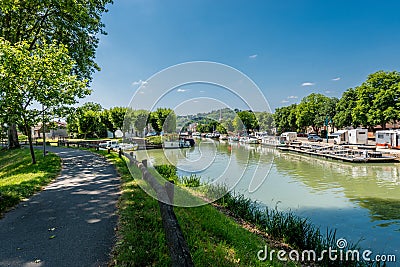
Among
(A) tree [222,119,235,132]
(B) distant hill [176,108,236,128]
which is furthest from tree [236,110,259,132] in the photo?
(A) tree [222,119,235,132]

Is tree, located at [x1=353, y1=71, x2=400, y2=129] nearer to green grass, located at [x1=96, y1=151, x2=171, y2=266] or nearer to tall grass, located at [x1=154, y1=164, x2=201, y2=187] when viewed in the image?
tall grass, located at [x1=154, y1=164, x2=201, y2=187]

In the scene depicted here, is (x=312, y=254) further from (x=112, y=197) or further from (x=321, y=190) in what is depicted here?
(x=321, y=190)

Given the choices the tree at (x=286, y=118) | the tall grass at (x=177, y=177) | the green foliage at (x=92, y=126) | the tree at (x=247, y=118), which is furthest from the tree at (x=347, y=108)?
the green foliage at (x=92, y=126)

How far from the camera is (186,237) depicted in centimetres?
483

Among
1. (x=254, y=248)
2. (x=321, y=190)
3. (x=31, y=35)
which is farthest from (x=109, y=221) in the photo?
(x=31, y=35)

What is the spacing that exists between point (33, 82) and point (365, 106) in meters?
45.9

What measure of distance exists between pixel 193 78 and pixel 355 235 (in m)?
7.27

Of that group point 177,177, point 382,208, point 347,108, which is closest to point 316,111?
point 347,108

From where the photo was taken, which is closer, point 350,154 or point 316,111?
point 350,154

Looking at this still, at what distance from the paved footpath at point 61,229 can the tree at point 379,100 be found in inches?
1672

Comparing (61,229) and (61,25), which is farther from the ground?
(61,25)

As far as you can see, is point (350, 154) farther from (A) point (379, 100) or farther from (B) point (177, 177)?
(B) point (177, 177)

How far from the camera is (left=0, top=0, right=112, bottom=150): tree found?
1635 cm

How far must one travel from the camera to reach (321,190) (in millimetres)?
13844
